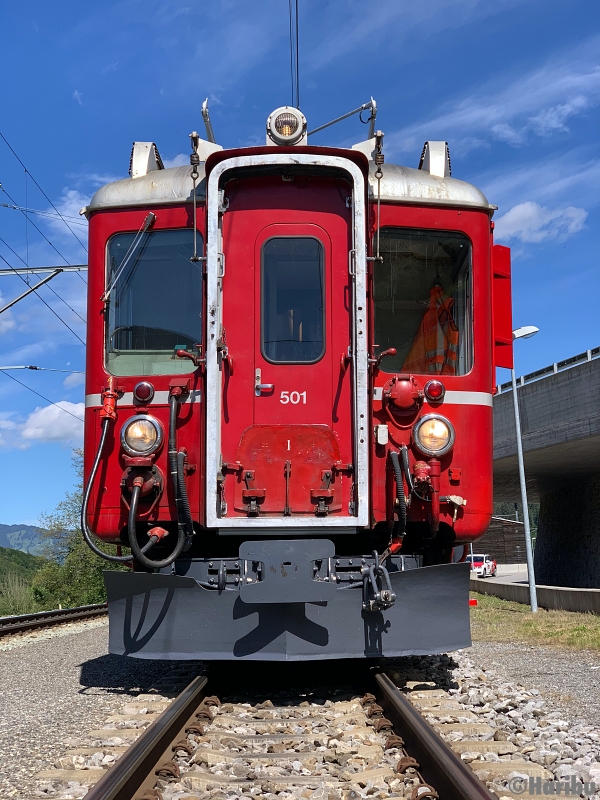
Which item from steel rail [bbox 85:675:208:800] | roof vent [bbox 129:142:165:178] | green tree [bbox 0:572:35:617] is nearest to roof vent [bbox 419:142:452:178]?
roof vent [bbox 129:142:165:178]

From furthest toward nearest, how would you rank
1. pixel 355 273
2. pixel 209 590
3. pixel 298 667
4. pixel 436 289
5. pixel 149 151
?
1. pixel 298 667
2. pixel 149 151
3. pixel 436 289
4. pixel 355 273
5. pixel 209 590

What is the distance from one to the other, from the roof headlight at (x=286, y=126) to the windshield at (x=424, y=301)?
38.1 inches

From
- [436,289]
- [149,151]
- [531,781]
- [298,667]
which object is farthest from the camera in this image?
[298,667]

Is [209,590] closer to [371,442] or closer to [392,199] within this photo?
[371,442]

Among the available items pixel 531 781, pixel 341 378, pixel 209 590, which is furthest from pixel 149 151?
pixel 531 781

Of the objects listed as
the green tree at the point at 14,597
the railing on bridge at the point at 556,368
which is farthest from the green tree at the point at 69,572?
the railing on bridge at the point at 556,368

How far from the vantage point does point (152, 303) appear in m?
6.51

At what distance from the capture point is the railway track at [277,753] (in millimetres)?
3760

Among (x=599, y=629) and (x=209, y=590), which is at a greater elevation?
(x=209, y=590)

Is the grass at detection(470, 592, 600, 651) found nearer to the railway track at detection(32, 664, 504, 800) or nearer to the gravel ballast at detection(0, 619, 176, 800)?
the gravel ballast at detection(0, 619, 176, 800)

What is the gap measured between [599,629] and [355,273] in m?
7.71

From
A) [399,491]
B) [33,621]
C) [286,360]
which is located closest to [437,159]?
[286,360]

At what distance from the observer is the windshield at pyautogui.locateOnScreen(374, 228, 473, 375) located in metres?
6.43

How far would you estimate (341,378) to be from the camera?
242 inches
